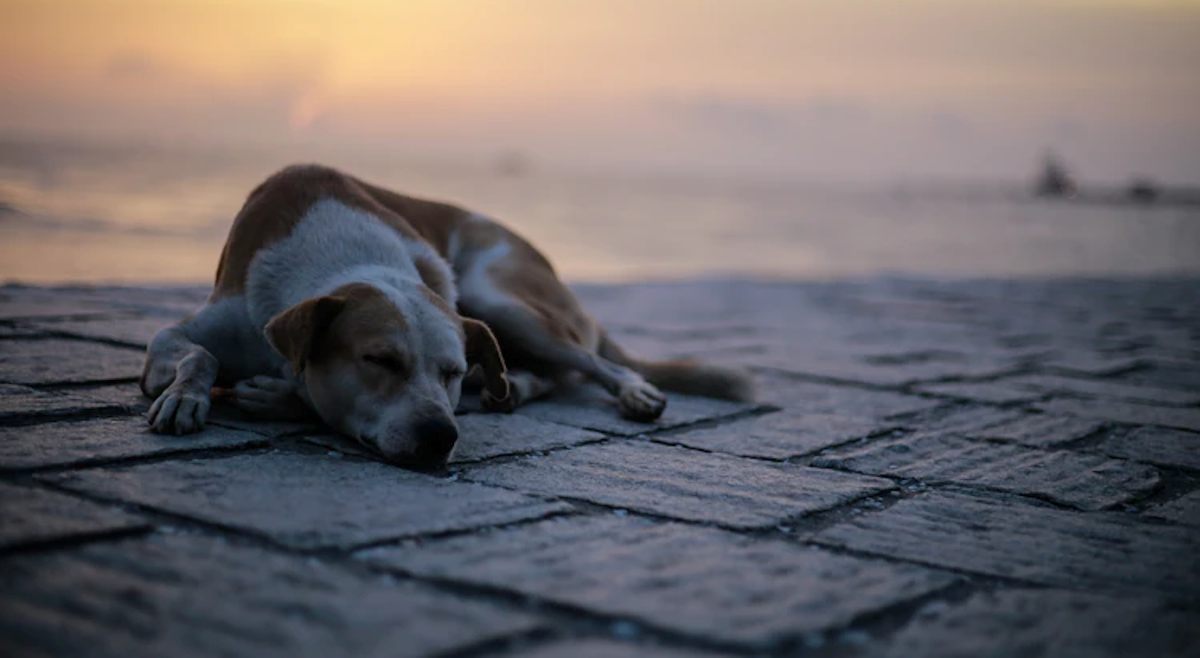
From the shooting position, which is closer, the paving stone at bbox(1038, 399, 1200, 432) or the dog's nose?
the dog's nose

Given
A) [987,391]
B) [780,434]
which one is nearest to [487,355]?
[780,434]

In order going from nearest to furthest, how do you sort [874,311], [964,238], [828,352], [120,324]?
[120,324], [828,352], [874,311], [964,238]

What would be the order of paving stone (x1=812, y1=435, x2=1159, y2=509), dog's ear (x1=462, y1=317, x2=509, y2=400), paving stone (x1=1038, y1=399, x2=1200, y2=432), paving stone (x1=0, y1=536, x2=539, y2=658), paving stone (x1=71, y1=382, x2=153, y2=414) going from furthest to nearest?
1. paving stone (x1=1038, y1=399, x2=1200, y2=432)
2. dog's ear (x1=462, y1=317, x2=509, y2=400)
3. paving stone (x1=71, y1=382, x2=153, y2=414)
4. paving stone (x1=812, y1=435, x2=1159, y2=509)
5. paving stone (x1=0, y1=536, x2=539, y2=658)

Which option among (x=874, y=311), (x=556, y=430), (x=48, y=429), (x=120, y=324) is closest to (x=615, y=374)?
(x=556, y=430)

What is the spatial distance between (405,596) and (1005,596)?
1.19 metres

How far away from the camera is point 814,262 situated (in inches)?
723

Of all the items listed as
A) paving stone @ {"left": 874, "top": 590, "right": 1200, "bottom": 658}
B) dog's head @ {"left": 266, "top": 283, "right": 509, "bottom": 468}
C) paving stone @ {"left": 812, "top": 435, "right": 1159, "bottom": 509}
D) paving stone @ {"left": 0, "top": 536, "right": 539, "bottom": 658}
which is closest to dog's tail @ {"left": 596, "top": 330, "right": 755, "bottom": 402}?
paving stone @ {"left": 812, "top": 435, "right": 1159, "bottom": 509}

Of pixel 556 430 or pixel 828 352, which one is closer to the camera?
pixel 556 430

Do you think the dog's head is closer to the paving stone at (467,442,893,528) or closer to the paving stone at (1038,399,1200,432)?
the paving stone at (467,442,893,528)

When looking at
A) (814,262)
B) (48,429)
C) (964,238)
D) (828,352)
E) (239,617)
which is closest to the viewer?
(239,617)

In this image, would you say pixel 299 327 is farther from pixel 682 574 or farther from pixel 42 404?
pixel 682 574

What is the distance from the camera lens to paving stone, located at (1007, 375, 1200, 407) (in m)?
4.80

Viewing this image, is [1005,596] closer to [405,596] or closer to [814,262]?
[405,596]

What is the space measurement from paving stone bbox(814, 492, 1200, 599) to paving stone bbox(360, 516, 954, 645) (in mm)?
182
